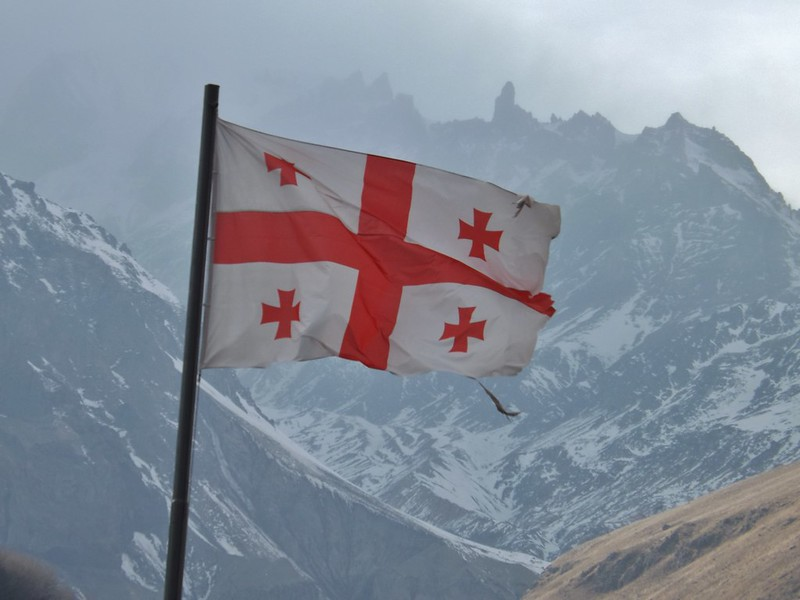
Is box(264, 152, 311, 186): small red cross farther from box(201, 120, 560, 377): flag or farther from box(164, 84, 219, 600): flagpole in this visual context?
box(164, 84, 219, 600): flagpole

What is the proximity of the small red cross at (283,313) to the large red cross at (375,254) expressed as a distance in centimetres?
45

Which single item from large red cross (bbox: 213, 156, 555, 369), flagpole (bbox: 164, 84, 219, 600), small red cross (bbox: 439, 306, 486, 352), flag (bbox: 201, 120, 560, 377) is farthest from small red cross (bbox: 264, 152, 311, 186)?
small red cross (bbox: 439, 306, 486, 352)

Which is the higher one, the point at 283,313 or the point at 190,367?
the point at 283,313

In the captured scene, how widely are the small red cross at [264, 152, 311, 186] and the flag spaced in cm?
2

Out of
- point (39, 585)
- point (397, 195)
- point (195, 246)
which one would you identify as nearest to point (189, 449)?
point (195, 246)

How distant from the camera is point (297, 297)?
18.6 m

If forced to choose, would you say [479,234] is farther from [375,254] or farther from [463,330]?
[375,254]

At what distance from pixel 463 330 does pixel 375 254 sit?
1482 millimetres

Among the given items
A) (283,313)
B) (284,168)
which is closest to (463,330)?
(283,313)

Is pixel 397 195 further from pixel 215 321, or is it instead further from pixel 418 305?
pixel 215 321

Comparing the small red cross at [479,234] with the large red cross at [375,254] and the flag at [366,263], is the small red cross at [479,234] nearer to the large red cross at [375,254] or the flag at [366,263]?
the flag at [366,263]

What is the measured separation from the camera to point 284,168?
18547mm

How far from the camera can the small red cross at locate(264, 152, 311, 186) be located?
18375mm

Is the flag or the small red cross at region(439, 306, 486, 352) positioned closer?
the flag
